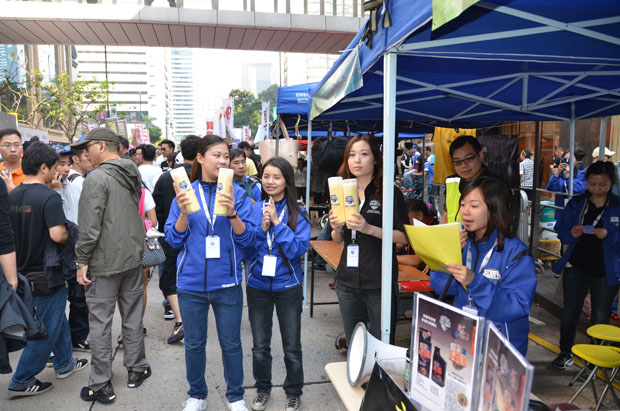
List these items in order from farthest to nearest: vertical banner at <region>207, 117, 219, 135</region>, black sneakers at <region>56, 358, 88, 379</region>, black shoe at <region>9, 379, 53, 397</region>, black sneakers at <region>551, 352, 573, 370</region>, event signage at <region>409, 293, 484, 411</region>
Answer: vertical banner at <region>207, 117, 219, 135</region>, black sneakers at <region>551, 352, 573, 370</region>, black sneakers at <region>56, 358, 88, 379</region>, black shoe at <region>9, 379, 53, 397</region>, event signage at <region>409, 293, 484, 411</region>

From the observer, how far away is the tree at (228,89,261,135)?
84.8 metres

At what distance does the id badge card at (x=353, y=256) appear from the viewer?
2.93 m

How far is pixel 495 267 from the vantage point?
2076 millimetres

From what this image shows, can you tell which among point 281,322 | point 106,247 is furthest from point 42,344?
point 281,322

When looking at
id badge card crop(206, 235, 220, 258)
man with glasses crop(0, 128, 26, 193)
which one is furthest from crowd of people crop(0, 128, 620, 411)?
man with glasses crop(0, 128, 26, 193)

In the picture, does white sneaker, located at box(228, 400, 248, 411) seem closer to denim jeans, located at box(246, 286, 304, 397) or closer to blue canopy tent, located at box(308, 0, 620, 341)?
denim jeans, located at box(246, 286, 304, 397)

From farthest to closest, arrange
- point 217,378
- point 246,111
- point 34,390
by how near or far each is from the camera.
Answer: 1. point 246,111
2. point 217,378
3. point 34,390

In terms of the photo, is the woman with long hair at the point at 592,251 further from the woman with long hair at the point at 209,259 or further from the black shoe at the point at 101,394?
the black shoe at the point at 101,394

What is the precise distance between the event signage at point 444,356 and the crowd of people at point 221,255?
650mm

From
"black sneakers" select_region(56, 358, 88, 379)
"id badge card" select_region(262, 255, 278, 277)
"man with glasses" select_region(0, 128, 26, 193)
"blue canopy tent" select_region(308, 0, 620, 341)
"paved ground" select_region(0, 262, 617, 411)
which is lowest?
"paved ground" select_region(0, 262, 617, 411)

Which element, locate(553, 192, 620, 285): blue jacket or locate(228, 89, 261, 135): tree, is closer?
locate(553, 192, 620, 285): blue jacket

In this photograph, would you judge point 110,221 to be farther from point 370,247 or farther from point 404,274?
point 404,274

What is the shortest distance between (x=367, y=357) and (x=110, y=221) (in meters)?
2.32

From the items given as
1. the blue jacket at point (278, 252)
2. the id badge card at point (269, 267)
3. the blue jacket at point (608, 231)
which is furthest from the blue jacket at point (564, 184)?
the id badge card at point (269, 267)
